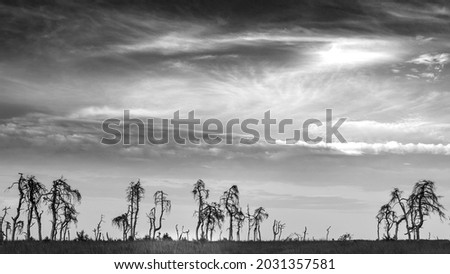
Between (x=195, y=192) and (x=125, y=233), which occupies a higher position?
(x=195, y=192)

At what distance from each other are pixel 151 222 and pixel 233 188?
12240mm

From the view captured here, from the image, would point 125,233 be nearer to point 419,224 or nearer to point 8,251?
point 419,224

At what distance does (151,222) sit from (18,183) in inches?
843

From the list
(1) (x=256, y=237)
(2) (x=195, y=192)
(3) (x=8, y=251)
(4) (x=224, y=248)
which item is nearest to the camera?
(3) (x=8, y=251)

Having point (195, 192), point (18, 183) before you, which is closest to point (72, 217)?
point (18, 183)

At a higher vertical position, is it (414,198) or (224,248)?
(414,198)
